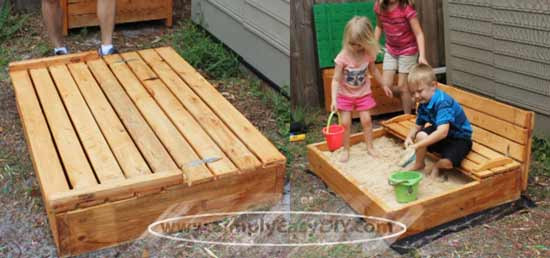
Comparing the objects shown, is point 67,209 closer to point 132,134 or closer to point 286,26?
point 132,134

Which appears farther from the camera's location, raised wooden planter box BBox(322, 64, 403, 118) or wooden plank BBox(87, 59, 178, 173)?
raised wooden planter box BBox(322, 64, 403, 118)

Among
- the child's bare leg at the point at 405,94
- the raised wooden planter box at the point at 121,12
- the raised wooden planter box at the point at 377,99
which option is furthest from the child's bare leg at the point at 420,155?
the raised wooden planter box at the point at 121,12

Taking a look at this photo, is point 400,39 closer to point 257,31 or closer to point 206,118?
point 257,31

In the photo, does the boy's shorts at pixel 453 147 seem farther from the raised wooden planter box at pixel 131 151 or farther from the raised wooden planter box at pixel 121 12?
the raised wooden planter box at pixel 121 12

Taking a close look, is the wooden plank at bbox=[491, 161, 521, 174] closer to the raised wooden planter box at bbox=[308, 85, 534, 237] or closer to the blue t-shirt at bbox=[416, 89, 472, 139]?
the raised wooden planter box at bbox=[308, 85, 534, 237]

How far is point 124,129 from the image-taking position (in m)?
3.86

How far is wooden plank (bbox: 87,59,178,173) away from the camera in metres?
3.46

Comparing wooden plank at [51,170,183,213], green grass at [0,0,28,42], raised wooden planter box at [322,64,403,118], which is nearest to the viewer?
wooden plank at [51,170,183,213]

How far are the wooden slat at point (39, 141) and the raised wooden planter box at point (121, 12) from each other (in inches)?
71.6

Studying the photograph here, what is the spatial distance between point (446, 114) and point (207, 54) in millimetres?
2722

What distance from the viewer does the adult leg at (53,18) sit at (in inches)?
206

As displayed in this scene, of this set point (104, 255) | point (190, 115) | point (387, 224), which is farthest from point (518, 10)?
point (104, 255)

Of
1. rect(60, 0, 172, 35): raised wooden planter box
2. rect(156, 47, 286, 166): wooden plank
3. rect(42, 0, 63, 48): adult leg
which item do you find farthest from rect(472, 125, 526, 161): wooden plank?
rect(60, 0, 172, 35): raised wooden planter box

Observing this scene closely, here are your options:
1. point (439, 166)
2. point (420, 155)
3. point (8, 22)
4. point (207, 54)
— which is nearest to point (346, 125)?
point (420, 155)
